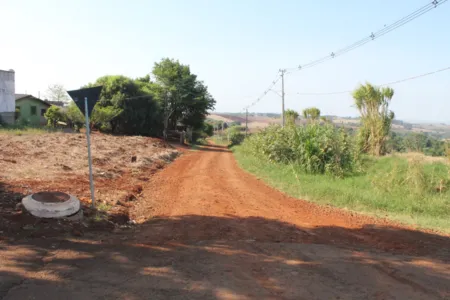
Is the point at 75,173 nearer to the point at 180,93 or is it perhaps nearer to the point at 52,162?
the point at 52,162

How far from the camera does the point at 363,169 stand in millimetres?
15922

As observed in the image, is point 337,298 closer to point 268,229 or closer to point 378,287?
point 378,287

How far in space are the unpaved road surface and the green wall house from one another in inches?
1595

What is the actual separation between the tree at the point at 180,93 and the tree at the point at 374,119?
87.0ft

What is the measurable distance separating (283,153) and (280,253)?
13824 millimetres

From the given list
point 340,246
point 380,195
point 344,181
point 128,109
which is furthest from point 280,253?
point 128,109

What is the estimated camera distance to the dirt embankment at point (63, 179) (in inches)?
256

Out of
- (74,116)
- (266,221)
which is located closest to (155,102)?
(74,116)

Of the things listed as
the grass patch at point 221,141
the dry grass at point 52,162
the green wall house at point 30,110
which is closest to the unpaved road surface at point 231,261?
the dry grass at point 52,162

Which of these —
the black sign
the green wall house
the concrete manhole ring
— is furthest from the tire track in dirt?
the green wall house

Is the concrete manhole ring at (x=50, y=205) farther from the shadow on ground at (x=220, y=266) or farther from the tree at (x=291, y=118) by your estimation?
the tree at (x=291, y=118)

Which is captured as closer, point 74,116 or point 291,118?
point 291,118

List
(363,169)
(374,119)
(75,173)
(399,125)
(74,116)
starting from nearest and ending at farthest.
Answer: (75,173) < (363,169) < (374,119) < (399,125) < (74,116)

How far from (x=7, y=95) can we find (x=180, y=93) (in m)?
18.1
